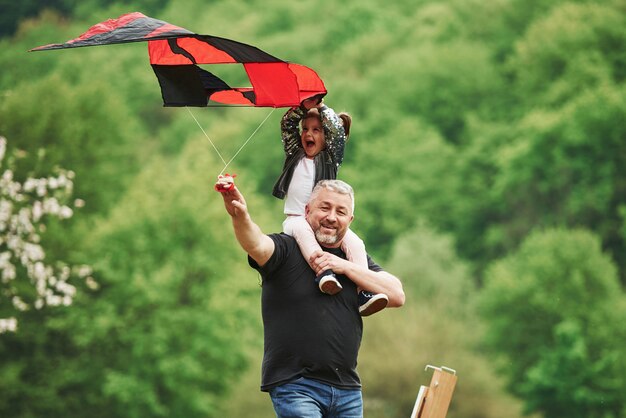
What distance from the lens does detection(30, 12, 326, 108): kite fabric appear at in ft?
18.7

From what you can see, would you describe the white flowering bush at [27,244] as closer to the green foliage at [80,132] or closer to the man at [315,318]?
the green foliage at [80,132]

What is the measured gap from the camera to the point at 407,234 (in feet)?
150

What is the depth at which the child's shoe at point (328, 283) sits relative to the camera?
573cm

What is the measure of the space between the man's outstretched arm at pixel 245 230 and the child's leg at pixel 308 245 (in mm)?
235

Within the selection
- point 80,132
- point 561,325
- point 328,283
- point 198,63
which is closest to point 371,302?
point 328,283

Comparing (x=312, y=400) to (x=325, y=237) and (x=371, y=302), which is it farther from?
(x=325, y=237)

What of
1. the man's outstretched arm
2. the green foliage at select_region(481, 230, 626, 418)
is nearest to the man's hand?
the man's outstretched arm

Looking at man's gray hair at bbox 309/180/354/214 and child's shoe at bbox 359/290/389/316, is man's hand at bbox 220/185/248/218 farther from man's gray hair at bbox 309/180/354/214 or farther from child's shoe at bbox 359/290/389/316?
child's shoe at bbox 359/290/389/316

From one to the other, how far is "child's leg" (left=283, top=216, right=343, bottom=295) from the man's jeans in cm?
45

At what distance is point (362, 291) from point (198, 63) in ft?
4.71

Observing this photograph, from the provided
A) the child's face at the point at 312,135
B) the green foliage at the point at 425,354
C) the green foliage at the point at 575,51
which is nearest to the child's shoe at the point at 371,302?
the child's face at the point at 312,135

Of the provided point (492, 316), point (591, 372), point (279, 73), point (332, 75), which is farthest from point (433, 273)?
point (279, 73)

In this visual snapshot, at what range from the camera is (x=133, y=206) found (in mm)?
39500

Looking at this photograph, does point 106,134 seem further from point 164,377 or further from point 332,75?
point 332,75
